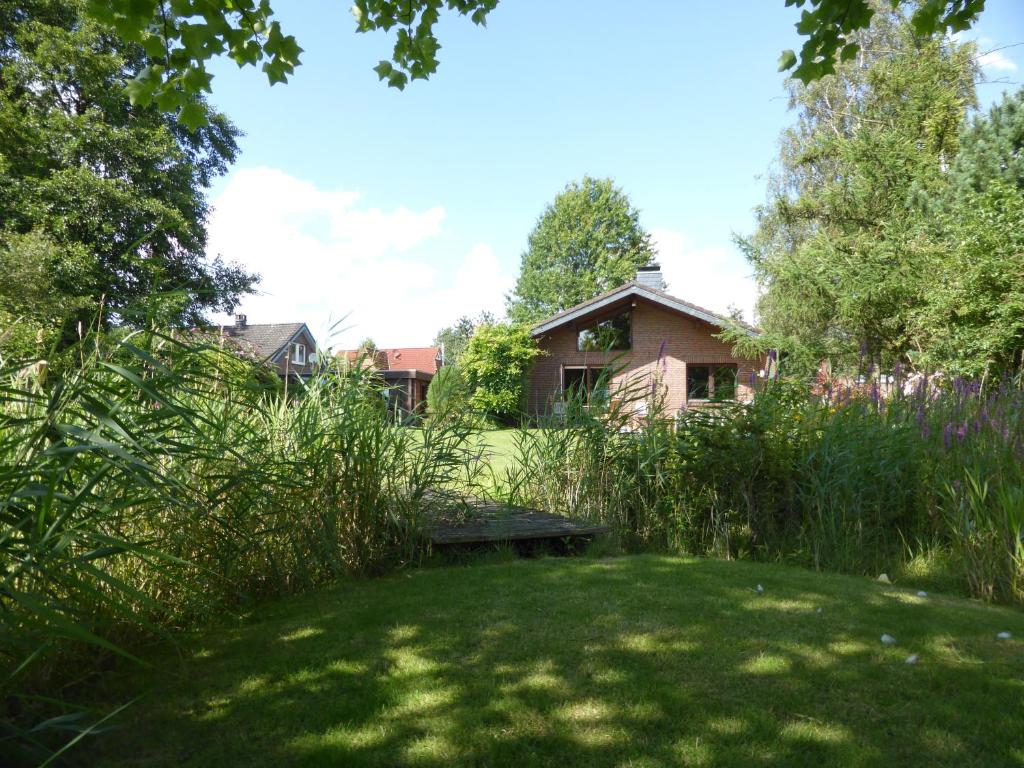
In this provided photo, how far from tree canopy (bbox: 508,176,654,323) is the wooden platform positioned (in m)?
36.5

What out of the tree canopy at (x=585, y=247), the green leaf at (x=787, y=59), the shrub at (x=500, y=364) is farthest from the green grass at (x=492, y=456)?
the tree canopy at (x=585, y=247)

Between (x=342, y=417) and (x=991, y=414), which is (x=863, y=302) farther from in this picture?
(x=342, y=417)

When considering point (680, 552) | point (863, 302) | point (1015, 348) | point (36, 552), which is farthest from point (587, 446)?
point (863, 302)

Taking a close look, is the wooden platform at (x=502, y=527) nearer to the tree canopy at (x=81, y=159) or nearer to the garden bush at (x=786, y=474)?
the garden bush at (x=786, y=474)

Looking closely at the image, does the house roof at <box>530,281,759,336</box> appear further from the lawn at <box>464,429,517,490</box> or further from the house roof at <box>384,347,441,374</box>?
the house roof at <box>384,347,441,374</box>

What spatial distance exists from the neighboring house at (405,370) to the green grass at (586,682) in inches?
68.6

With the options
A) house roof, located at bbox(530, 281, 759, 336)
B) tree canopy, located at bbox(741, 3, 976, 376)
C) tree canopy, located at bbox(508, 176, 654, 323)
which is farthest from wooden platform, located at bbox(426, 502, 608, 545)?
tree canopy, located at bbox(508, 176, 654, 323)

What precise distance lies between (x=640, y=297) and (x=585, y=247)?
2036 centimetres

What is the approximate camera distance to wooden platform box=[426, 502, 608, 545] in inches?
175

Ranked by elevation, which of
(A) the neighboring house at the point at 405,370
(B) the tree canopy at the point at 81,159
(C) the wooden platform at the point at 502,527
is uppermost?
(B) the tree canopy at the point at 81,159

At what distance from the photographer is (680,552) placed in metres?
4.75

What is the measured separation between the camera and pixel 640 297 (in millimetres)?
21953

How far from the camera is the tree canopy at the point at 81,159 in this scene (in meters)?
18.4

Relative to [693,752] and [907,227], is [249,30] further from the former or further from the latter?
[907,227]
